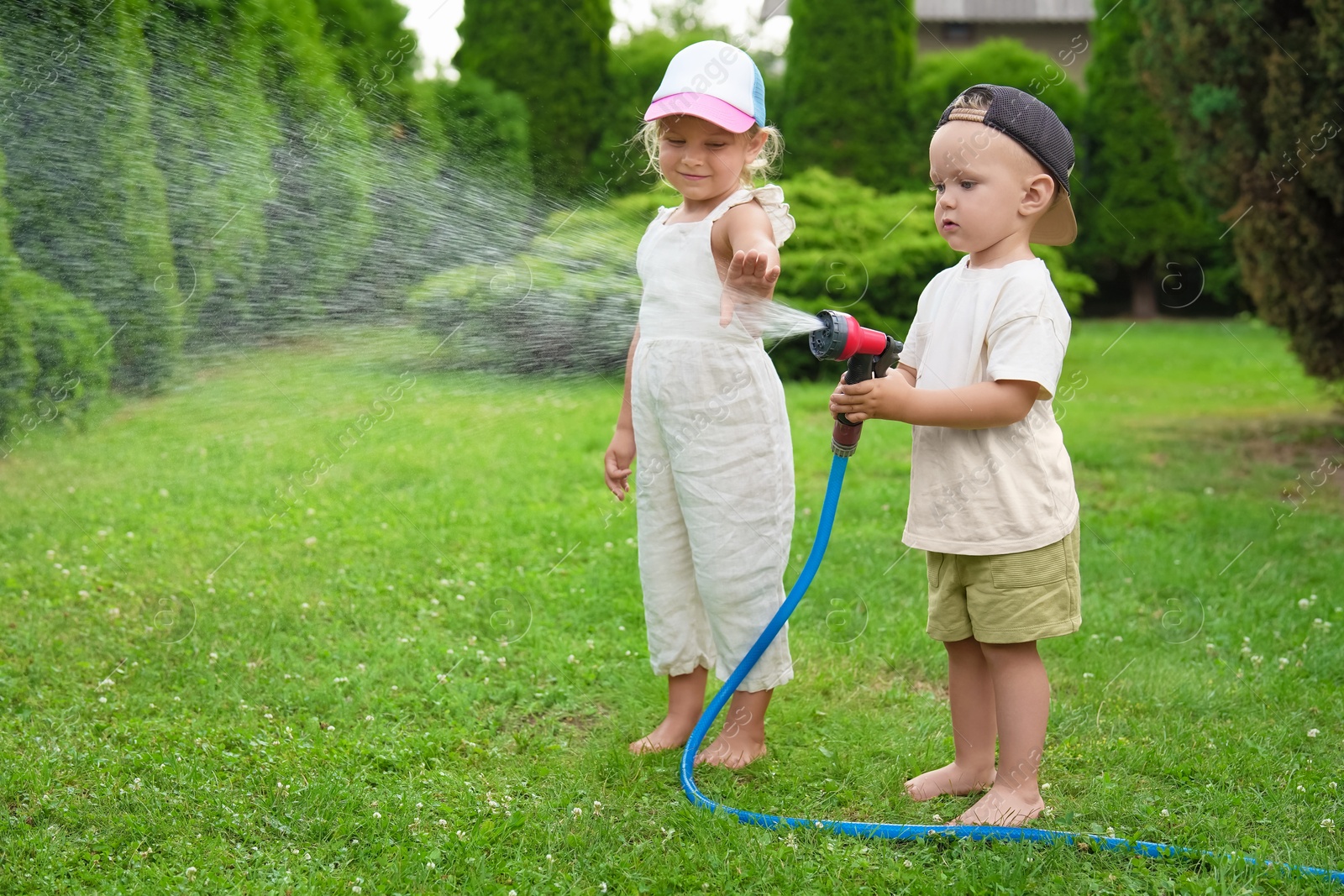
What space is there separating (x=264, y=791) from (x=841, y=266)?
8853 millimetres

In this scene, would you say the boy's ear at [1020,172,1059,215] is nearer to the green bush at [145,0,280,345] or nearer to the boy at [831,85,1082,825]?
the boy at [831,85,1082,825]

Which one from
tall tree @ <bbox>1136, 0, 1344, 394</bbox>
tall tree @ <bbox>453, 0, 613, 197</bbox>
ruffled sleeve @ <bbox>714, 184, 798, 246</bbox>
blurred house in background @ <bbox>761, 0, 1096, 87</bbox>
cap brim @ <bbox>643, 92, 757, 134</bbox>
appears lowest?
ruffled sleeve @ <bbox>714, 184, 798, 246</bbox>

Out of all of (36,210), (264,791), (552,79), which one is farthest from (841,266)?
(264,791)

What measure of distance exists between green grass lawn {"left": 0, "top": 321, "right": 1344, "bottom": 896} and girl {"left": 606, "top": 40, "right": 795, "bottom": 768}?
1.16 ft

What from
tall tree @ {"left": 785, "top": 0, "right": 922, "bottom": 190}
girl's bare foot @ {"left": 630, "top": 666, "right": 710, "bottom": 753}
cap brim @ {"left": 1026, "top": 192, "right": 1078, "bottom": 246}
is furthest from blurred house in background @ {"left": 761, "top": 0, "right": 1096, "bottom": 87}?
girl's bare foot @ {"left": 630, "top": 666, "right": 710, "bottom": 753}

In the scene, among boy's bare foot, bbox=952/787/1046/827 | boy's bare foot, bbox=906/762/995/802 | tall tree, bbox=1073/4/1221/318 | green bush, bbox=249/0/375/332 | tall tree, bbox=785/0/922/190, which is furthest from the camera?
tall tree, bbox=1073/4/1221/318

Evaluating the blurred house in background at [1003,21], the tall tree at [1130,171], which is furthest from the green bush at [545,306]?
the blurred house in background at [1003,21]

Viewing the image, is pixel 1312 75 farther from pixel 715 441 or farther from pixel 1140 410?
pixel 715 441

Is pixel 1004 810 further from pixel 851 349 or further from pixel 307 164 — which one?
pixel 307 164

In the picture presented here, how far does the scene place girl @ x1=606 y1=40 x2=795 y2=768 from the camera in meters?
2.79

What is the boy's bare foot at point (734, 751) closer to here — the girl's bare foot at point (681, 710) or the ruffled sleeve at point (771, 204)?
the girl's bare foot at point (681, 710)

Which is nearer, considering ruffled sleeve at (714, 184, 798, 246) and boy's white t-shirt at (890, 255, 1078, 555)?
boy's white t-shirt at (890, 255, 1078, 555)

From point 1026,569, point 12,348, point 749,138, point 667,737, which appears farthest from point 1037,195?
point 12,348

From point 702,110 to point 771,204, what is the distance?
0.28 meters
